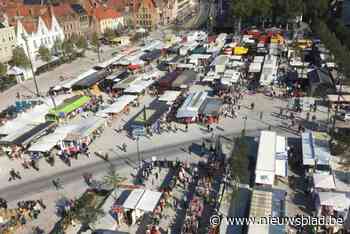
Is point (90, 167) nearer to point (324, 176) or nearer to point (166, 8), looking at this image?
point (324, 176)

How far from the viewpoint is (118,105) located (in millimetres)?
42219

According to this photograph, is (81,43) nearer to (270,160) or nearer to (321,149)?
(270,160)

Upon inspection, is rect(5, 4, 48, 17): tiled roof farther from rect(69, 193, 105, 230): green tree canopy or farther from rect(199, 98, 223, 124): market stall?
rect(69, 193, 105, 230): green tree canopy

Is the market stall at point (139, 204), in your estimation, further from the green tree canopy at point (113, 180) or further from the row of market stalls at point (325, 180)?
the row of market stalls at point (325, 180)

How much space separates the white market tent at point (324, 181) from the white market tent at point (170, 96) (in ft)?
70.9

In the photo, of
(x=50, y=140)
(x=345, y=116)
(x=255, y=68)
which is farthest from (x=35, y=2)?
(x=345, y=116)

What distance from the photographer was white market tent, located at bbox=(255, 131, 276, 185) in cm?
2591

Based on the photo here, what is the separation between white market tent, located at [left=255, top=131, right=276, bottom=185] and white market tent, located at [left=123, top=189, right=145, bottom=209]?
888 centimetres

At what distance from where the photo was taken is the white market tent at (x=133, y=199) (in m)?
24.1

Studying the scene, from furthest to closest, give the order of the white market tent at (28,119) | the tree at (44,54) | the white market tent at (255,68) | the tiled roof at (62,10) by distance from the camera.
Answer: the tiled roof at (62,10)
the tree at (44,54)
the white market tent at (255,68)
the white market tent at (28,119)

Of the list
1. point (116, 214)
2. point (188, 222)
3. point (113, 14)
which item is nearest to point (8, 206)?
point (116, 214)

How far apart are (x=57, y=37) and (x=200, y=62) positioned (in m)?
34.3

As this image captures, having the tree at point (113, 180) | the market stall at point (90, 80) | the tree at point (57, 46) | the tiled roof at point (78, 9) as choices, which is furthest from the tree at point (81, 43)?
the tree at point (113, 180)

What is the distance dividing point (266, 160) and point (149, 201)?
391 inches
